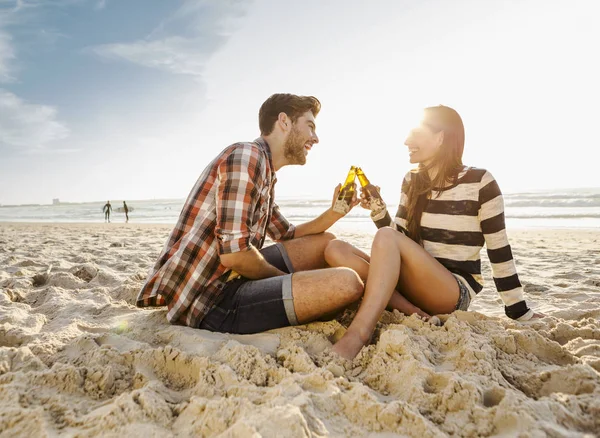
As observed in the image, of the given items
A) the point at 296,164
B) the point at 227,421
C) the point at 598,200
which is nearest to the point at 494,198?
the point at 296,164

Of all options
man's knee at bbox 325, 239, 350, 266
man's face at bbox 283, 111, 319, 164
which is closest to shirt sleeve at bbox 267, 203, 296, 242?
man's knee at bbox 325, 239, 350, 266

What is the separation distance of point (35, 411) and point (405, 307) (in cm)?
225

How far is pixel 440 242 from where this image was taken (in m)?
2.78

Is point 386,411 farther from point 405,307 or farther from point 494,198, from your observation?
point 494,198

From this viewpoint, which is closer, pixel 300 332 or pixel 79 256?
pixel 300 332

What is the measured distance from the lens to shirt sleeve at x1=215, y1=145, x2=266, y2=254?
2209 mm

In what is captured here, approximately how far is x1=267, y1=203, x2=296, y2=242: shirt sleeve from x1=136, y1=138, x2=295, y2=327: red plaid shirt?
738 millimetres

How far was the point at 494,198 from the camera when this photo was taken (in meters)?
2.62

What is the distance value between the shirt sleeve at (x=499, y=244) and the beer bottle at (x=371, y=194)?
2.69 ft

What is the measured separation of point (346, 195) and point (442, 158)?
81cm

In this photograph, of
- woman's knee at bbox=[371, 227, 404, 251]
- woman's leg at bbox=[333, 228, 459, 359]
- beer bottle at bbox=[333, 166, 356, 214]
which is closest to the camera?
woman's leg at bbox=[333, 228, 459, 359]

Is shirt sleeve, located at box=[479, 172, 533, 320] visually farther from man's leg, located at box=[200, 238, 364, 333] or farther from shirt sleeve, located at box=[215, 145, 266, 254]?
shirt sleeve, located at box=[215, 145, 266, 254]

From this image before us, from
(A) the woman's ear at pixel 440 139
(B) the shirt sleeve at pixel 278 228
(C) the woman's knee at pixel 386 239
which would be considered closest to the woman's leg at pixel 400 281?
(C) the woman's knee at pixel 386 239

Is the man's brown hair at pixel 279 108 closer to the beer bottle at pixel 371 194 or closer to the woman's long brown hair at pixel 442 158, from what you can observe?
the beer bottle at pixel 371 194
